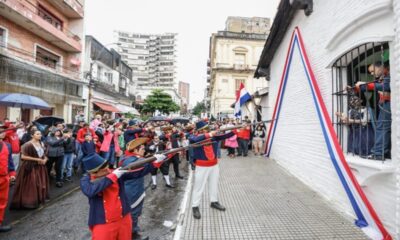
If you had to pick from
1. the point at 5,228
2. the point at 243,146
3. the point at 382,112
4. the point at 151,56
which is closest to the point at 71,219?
the point at 5,228

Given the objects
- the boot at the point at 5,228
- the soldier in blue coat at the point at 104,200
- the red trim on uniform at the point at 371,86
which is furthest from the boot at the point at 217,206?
the boot at the point at 5,228

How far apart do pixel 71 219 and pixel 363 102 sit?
5.95 metres

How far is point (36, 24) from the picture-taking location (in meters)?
14.8

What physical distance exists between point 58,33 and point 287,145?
17620mm

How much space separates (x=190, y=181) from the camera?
7.34m

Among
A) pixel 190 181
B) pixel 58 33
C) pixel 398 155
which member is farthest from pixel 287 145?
pixel 58 33

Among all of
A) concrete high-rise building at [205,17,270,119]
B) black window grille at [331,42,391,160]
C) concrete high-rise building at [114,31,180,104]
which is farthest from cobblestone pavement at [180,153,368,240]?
concrete high-rise building at [114,31,180,104]

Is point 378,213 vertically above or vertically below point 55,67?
below

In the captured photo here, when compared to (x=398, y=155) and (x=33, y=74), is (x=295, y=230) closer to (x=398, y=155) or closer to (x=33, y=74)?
(x=398, y=155)

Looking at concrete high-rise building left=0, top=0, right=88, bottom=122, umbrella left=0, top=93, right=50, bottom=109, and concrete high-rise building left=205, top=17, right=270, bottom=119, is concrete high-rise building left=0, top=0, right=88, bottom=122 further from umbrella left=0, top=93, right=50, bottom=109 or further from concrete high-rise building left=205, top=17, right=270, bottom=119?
concrete high-rise building left=205, top=17, right=270, bottom=119

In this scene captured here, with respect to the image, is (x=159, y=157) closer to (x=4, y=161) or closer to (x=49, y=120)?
(x=4, y=161)

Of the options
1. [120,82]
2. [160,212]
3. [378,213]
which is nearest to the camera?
[378,213]

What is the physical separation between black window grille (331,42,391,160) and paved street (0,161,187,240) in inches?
147

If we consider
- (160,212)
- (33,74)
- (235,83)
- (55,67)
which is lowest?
(160,212)
